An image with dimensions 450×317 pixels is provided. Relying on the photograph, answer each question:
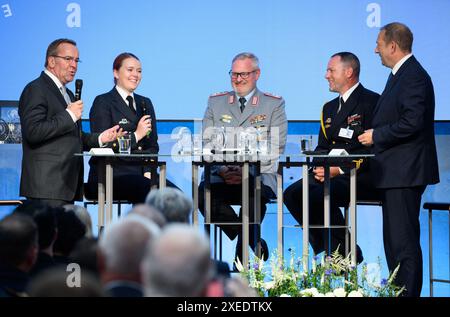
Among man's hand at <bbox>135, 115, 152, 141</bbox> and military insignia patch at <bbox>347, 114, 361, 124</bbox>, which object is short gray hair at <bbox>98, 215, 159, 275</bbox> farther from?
military insignia patch at <bbox>347, 114, 361, 124</bbox>

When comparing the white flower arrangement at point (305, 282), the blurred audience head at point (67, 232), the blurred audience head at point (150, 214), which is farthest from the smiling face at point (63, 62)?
the blurred audience head at point (150, 214)

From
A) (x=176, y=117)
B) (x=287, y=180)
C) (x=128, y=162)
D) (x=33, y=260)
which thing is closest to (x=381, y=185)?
(x=128, y=162)

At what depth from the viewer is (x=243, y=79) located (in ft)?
22.4

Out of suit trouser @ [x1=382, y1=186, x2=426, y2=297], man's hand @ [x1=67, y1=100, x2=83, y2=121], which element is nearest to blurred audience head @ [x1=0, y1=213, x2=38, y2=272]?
man's hand @ [x1=67, y1=100, x2=83, y2=121]

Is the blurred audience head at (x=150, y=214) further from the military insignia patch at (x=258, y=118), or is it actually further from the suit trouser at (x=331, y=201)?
the military insignia patch at (x=258, y=118)

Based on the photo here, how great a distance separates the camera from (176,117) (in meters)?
8.38

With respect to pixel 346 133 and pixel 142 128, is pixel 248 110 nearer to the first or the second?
pixel 346 133

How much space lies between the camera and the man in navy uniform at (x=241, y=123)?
21.2 ft

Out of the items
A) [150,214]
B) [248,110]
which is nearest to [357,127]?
[248,110]

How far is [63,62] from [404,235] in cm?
232

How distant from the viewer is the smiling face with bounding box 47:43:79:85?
602cm

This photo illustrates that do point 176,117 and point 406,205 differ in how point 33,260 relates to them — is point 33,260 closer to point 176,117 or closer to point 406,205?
point 406,205
